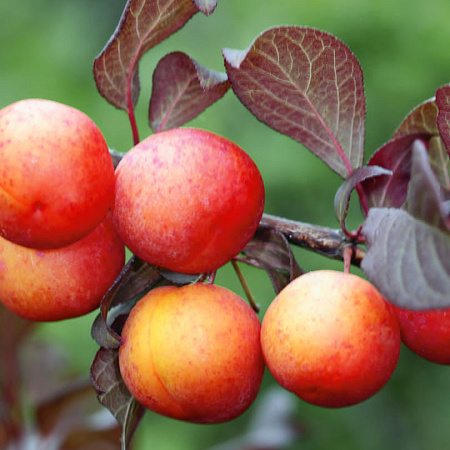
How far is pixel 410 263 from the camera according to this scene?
0.65m

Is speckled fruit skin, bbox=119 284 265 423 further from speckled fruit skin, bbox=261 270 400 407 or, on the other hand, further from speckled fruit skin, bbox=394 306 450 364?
speckled fruit skin, bbox=394 306 450 364

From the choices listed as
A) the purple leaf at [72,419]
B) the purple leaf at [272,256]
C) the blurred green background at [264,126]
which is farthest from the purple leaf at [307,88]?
the blurred green background at [264,126]

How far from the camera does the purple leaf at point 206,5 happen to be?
0.73 m

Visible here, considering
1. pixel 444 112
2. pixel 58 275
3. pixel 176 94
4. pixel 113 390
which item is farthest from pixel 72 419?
pixel 444 112

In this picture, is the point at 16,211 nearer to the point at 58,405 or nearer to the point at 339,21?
the point at 58,405

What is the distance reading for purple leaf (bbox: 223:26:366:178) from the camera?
799mm

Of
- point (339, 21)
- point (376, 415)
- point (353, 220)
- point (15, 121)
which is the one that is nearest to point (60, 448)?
point (15, 121)

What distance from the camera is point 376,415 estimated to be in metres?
2.42

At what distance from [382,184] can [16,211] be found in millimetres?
519

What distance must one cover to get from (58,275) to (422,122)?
56 centimetres

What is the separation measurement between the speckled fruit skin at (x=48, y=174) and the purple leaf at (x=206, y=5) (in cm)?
19

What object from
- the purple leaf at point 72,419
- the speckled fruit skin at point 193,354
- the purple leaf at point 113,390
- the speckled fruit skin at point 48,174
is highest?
the speckled fruit skin at point 48,174

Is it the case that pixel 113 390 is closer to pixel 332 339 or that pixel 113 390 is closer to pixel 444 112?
pixel 332 339

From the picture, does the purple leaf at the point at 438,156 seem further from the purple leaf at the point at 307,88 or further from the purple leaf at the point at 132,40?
the purple leaf at the point at 132,40
